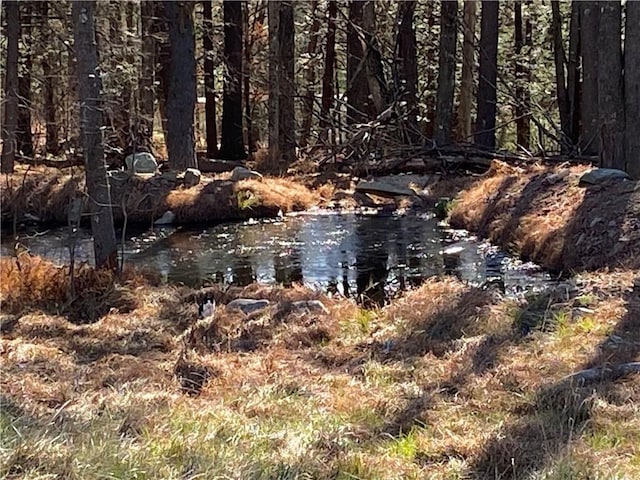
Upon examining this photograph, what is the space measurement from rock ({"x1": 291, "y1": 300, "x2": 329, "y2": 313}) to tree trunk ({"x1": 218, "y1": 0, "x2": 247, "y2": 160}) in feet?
40.2

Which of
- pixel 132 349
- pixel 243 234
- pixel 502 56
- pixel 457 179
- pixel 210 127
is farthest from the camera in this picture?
pixel 502 56

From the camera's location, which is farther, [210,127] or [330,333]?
[210,127]

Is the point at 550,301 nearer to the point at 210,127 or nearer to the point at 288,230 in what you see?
the point at 288,230

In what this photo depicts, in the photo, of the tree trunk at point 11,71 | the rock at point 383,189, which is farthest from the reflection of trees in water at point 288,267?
the tree trunk at point 11,71

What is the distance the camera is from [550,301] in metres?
5.75

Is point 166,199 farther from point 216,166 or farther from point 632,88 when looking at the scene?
point 632,88

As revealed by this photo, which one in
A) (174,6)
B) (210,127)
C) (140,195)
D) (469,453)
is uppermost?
(174,6)

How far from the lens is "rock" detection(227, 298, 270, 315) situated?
21.6 ft

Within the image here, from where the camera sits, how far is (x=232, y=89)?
18.8m

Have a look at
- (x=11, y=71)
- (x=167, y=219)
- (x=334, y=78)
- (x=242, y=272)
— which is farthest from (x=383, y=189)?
(x=334, y=78)

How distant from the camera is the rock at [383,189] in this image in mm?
14281

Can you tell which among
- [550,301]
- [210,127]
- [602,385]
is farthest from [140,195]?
[602,385]

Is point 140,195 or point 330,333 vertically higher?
point 140,195

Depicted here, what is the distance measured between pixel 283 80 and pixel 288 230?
711 centimetres
